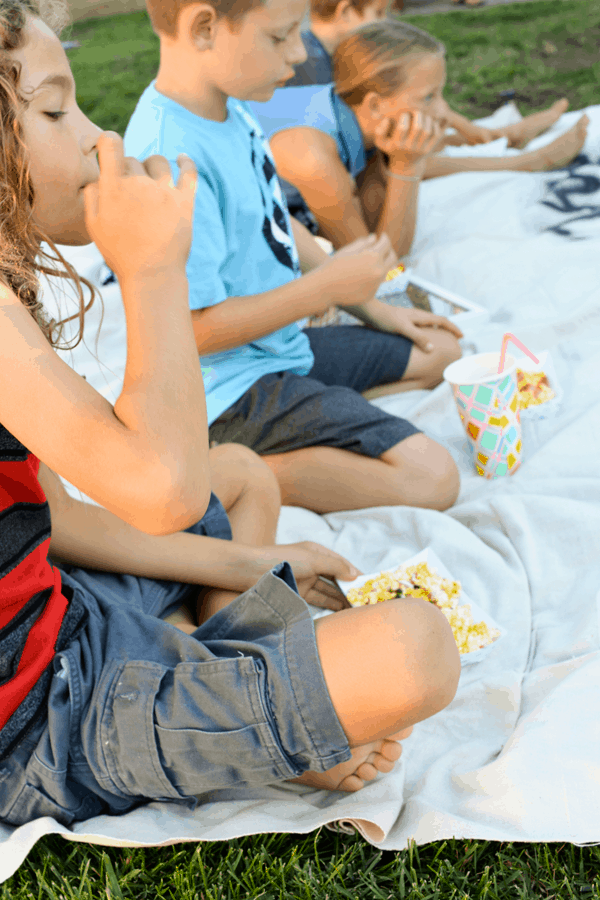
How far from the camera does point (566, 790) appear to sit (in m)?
0.96

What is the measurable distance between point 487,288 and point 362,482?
3.01 ft

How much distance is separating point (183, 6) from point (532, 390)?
1034 mm

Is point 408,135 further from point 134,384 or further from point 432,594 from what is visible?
point 134,384

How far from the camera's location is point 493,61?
4723mm

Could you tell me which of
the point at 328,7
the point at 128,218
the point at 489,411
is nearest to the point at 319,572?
the point at 489,411

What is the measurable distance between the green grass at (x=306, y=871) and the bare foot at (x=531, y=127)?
9.76 ft

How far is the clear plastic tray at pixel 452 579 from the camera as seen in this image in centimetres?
121

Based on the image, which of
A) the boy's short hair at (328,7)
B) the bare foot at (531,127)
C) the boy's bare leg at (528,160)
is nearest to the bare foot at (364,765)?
the boy's bare leg at (528,160)

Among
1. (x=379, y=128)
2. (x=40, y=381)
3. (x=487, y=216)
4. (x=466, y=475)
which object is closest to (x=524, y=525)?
(x=466, y=475)

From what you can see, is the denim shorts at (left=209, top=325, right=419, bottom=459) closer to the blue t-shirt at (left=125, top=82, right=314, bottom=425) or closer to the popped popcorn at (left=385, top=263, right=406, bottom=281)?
the blue t-shirt at (left=125, top=82, right=314, bottom=425)

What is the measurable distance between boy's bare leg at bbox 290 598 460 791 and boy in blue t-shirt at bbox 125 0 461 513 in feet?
2.22

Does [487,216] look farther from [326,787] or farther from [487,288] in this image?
[326,787]

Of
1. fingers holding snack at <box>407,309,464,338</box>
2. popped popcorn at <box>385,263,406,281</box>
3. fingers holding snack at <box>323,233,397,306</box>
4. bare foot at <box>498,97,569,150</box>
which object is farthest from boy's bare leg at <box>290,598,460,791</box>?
bare foot at <box>498,97,569,150</box>

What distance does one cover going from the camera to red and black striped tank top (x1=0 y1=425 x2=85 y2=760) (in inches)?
35.6
